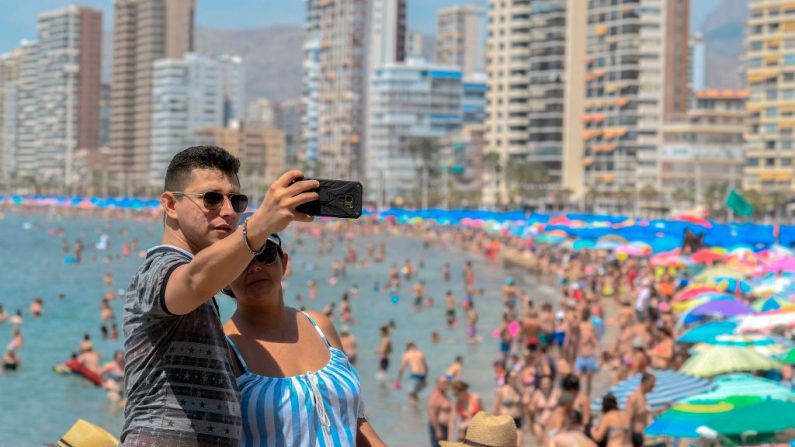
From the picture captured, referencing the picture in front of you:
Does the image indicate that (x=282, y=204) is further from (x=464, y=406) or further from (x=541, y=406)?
(x=541, y=406)

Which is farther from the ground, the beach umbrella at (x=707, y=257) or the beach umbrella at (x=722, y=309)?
the beach umbrella at (x=707, y=257)

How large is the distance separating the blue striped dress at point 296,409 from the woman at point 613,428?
8076 mm

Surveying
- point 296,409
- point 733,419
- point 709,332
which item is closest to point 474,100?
point 709,332

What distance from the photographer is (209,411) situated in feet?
8.84

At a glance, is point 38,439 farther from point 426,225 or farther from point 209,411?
point 426,225

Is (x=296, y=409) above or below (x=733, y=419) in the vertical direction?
above

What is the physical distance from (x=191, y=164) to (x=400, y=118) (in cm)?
13224

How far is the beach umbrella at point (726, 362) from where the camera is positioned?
12.8m

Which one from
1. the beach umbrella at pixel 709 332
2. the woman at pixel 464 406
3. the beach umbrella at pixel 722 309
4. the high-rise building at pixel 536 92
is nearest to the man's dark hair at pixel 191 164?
the woman at pixel 464 406

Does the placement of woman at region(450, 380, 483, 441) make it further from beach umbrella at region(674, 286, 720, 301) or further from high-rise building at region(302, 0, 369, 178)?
high-rise building at region(302, 0, 369, 178)

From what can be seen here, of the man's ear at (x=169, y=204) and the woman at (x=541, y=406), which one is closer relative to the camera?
the man's ear at (x=169, y=204)

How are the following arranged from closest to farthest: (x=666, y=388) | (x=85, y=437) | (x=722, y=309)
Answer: (x=85, y=437), (x=666, y=388), (x=722, y=309)

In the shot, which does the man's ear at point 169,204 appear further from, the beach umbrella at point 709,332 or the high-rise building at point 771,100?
the high-rise building at point 771,100

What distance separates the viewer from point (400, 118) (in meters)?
134
